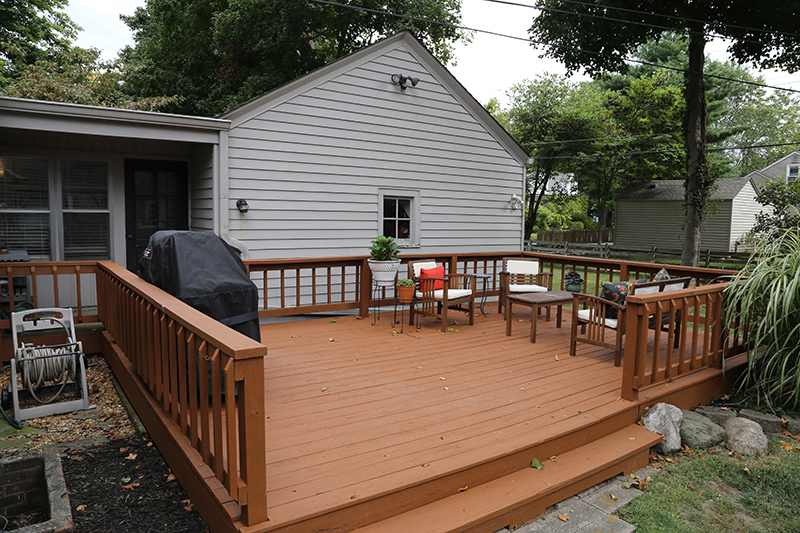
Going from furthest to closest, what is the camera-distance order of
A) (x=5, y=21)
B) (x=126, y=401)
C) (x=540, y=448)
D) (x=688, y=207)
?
(x=5, y=21) < (x=688, y=207) < (x=126, y=401) < (x=540, y=448)

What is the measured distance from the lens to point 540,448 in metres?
2.91

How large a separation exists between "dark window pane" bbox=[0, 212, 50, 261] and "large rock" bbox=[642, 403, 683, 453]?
675cm

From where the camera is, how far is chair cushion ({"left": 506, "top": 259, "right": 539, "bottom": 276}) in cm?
643

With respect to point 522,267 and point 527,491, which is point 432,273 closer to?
point 522,267

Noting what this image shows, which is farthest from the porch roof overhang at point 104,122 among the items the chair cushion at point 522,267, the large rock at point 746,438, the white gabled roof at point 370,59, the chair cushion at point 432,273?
the large rock at point 746,438

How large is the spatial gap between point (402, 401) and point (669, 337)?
1916 mm

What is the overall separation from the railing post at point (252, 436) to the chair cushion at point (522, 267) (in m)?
4.95

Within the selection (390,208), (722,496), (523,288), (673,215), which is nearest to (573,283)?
(523,288)

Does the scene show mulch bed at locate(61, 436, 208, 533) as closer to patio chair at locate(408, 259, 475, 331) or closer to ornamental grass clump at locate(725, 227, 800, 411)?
patio chair at locate(408, 259, 475, 331)

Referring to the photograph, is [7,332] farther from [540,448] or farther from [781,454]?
[781,454]

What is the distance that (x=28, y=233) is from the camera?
612 cm

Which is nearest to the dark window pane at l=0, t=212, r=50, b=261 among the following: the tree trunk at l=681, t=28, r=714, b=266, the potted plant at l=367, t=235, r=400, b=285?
the potted plant at l=367, t=235, r=400, b=285

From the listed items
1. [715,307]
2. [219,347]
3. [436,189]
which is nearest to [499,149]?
[436,189]

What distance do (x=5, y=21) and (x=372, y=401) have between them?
56.8 ft
